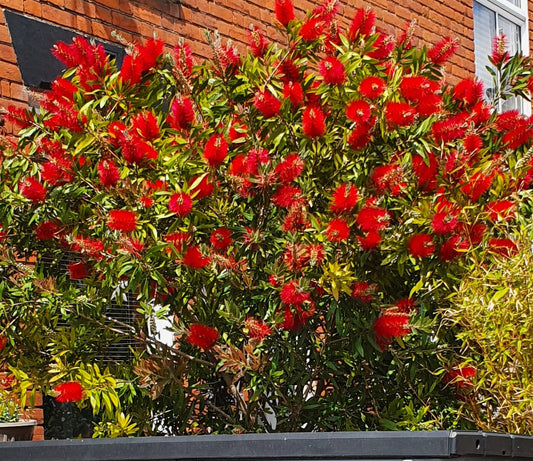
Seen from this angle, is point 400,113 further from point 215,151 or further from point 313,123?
point 215,151

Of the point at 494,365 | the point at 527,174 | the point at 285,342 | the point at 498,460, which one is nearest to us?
the point at 498,460

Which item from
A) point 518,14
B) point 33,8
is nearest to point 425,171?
point 33,8

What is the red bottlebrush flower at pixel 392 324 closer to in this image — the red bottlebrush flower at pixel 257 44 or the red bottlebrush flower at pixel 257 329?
the red bottlebrush flower at pixel 257 329

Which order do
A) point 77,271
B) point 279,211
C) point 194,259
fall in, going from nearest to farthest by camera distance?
point 194,259, point 279,211, point 77,271

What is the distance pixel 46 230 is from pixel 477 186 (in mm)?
1816

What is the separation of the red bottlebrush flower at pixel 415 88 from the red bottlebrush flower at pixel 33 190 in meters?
1.52

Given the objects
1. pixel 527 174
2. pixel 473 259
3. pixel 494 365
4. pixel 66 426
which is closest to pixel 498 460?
pixel 494 365

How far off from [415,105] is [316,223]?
2.45 feet

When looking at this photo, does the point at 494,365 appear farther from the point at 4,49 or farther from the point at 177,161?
the point at 4,49

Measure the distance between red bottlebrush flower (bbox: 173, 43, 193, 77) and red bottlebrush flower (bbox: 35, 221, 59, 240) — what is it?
34.0 inches

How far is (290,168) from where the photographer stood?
390cm

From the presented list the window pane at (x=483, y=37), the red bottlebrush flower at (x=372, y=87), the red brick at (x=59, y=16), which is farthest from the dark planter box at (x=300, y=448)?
the window pane at (x=483, y=37)

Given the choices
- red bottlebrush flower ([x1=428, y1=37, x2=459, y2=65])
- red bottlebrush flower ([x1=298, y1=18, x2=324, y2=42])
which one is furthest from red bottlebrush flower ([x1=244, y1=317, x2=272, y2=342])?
red bottlebrush flower ([x1=428, y1=37, x2=459, y2=65])

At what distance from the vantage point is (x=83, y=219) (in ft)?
13.8
